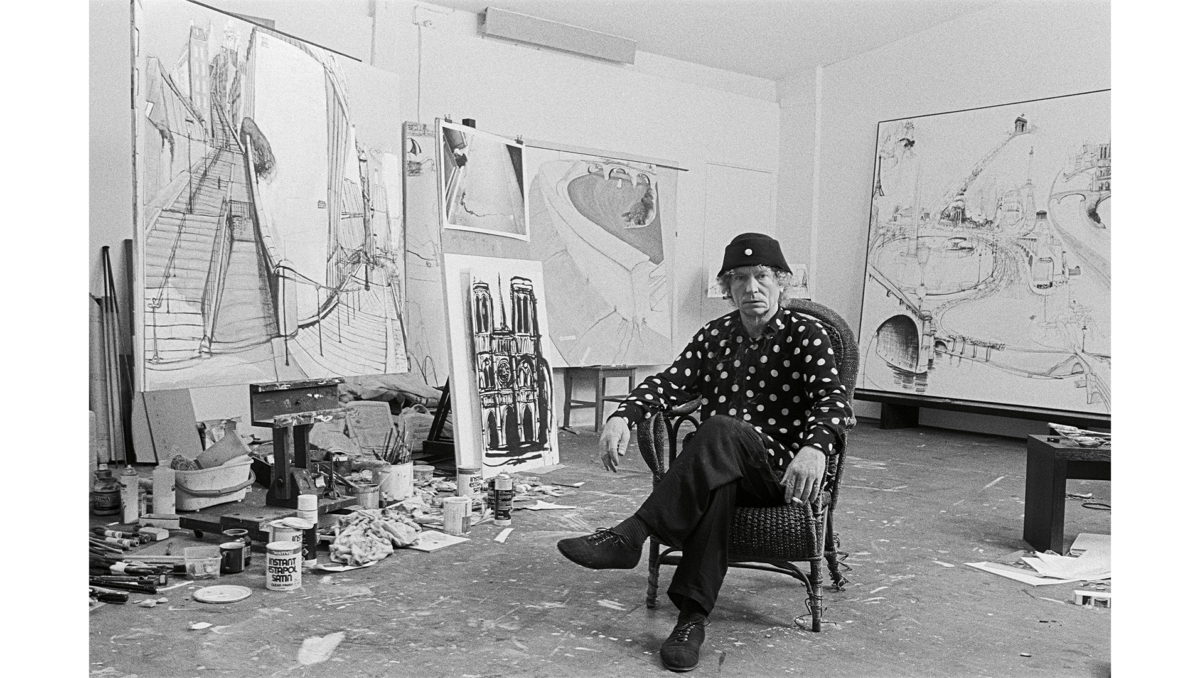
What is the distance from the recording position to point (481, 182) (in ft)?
16.9

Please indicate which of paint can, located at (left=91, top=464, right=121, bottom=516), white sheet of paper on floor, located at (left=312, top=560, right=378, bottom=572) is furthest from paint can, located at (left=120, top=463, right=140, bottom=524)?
white sheet of paper on floor, located at (left=312, top=560, right=378, bottom=572)

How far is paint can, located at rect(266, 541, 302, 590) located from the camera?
3.03 m

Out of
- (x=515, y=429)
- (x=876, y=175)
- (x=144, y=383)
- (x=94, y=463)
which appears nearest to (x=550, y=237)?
(x=515, y=429)

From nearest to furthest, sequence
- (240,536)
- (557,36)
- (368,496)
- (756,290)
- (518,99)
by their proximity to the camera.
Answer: (756,290) → (240,536) → (368,496) → (518,99) → (557,36)

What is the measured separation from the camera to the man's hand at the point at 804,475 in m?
2.49

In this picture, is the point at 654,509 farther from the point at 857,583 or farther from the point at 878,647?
the point at 857,583

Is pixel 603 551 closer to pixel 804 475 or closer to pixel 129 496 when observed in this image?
pixel 804 475

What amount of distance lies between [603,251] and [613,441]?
185 inches

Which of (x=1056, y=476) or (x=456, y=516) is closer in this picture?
(x=1056, y=476)

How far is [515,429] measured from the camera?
500 cm

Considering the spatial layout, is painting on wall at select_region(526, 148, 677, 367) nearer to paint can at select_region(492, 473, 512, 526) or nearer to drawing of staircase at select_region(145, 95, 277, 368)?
paint can at select_region(492, 473, 512, 526)

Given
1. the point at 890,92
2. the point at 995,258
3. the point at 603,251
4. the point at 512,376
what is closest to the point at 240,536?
the point at 512,376

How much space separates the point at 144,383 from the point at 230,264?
57cm

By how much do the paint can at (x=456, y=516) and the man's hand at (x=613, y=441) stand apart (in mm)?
1242
